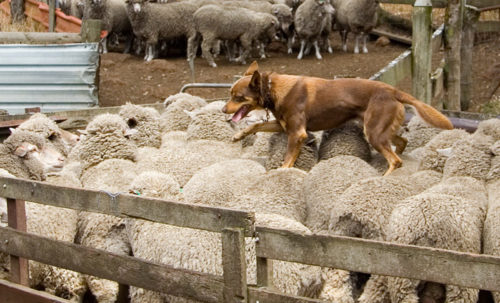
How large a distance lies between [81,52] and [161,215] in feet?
24.5

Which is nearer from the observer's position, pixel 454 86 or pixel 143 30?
pixel 454 86

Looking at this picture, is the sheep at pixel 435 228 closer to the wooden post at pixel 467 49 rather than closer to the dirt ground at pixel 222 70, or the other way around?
the wooden post at pixel 467 49

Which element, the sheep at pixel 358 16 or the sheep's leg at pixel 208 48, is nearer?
the sheep's leg at pixel 208 48

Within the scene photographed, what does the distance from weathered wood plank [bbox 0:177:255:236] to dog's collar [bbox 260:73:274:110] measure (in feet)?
8.14

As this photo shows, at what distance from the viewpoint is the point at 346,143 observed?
6117 millimetres

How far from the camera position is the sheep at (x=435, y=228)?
3760 millimetres

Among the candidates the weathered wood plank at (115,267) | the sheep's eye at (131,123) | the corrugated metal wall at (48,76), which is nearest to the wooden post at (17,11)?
the corrugated metal wall at (48,76)

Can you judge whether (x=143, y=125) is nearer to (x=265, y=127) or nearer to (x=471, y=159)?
(x=265, y=127)

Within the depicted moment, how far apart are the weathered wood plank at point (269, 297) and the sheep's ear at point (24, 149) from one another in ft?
9.75

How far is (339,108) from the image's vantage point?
6.12 metres

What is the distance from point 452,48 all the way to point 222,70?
8.73 meters

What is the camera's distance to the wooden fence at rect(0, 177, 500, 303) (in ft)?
9.55

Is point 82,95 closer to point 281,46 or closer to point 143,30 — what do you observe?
point 143,30

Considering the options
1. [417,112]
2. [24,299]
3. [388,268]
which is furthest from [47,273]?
[417,112]
